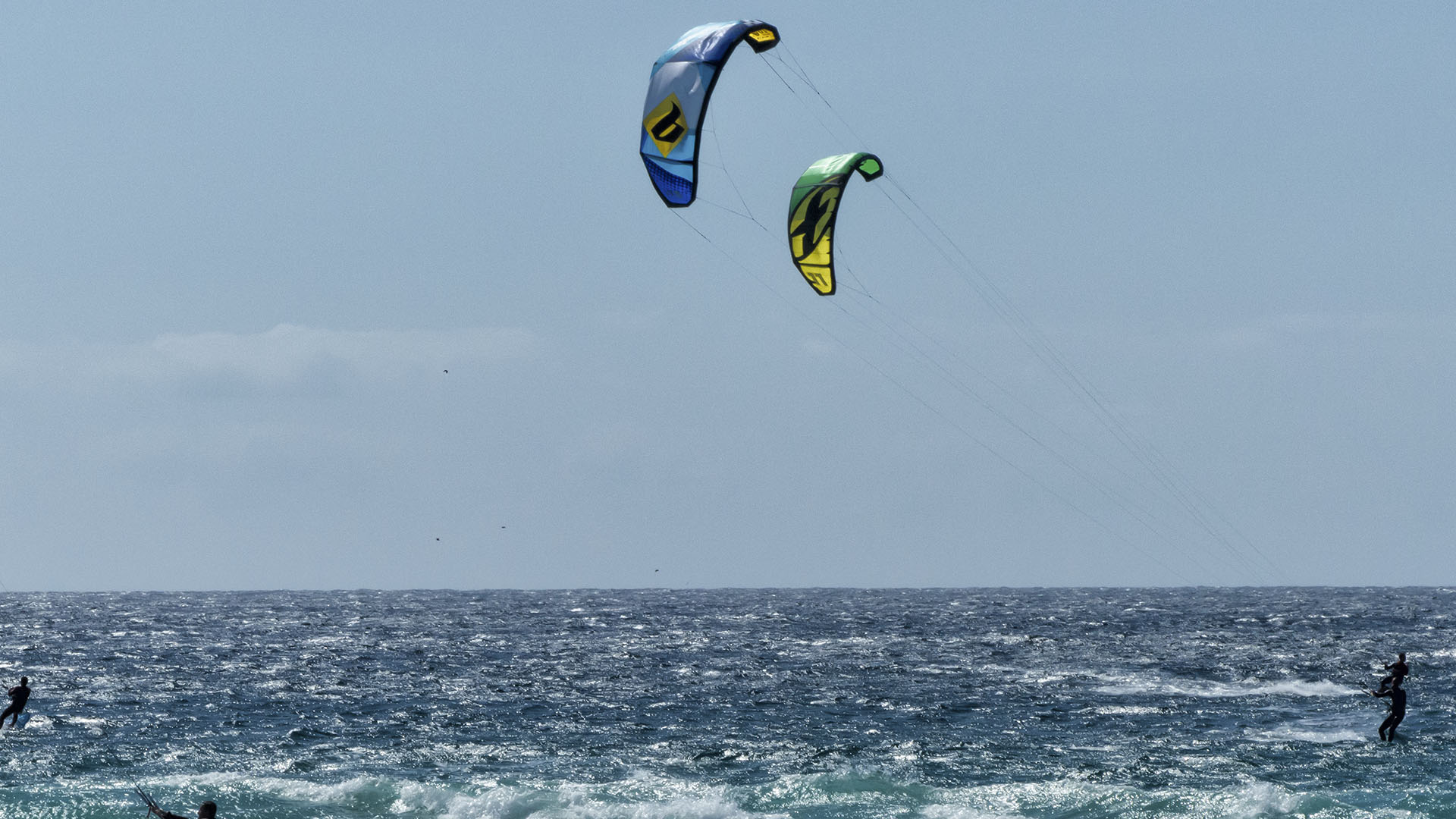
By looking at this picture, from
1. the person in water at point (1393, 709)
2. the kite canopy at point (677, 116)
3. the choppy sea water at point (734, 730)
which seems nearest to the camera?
the kite canopy at point (677, 116)

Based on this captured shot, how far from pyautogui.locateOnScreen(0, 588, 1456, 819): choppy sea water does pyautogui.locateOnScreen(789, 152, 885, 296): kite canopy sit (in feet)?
26.1

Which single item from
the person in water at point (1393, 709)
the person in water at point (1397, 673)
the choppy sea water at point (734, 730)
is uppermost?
the person in water at point (1397, 673)

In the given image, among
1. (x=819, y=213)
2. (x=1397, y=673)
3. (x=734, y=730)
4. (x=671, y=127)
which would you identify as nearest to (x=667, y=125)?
(x=671, y=127)

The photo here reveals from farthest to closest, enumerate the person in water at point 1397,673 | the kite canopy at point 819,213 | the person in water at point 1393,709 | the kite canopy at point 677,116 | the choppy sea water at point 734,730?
the person in water at point 1397,673, the person in water at point 1393,709, the kite canopy at point 819,213, the choppy sea water at point 734,730, the kite canopy at point 677,116

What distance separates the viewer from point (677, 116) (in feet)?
70.1

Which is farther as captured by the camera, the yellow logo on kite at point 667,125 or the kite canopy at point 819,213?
the kite canopy at point 819,213

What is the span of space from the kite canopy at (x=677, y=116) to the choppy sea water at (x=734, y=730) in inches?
341

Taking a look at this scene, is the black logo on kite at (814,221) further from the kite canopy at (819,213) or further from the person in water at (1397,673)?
the person in water at (1397,673)

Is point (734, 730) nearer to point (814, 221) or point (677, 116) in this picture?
point (814, 221)

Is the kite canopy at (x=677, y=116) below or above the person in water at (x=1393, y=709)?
above

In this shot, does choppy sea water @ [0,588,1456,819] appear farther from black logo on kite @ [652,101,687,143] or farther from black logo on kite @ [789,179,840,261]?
black logo on kite @ [652,101,687,143]

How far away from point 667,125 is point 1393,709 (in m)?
16.0

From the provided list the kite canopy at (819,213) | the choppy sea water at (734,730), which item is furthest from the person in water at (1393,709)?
the kite canopy at (819,213)

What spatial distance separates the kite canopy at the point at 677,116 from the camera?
838 inches
